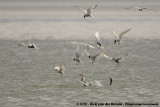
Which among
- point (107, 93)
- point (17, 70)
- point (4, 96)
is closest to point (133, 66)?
point (17, 70)

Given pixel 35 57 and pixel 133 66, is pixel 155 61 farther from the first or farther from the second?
pixel 35 57

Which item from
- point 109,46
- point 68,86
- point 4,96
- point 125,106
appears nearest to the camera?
point 125,106

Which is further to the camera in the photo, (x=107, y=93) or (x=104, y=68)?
(x=104, y=68)

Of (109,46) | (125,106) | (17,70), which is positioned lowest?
(125,106)

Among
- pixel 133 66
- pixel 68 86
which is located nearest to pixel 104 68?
pixel 133 66

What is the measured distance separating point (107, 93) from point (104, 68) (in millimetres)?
7855

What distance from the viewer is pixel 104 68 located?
1203 inches

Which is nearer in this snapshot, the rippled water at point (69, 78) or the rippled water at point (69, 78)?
the rippled water at point (69, 78)

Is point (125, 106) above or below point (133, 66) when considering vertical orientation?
below

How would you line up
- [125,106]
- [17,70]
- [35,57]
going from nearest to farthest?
1. [125,106]
2. [17,70]
3. [35,57]

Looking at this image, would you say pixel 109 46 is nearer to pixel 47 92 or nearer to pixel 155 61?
pixel 155 61

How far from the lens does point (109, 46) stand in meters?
45.0

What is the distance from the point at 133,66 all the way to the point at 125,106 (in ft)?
37.4

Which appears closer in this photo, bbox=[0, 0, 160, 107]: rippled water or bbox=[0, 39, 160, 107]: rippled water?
bbox=[0, 0, 160, 107]: rippled water
